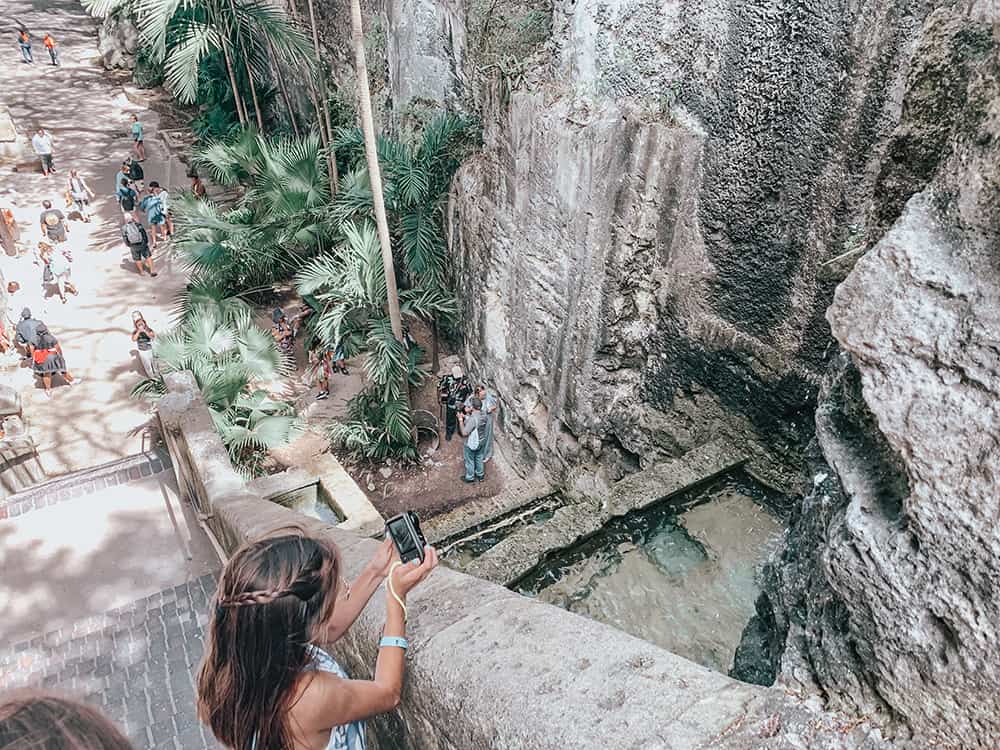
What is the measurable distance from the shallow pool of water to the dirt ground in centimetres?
318

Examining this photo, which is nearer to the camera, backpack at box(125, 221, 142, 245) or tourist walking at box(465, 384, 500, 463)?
tourist walking at box(465, 384, 500, 463)

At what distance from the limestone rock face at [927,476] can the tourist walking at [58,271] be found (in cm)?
1079

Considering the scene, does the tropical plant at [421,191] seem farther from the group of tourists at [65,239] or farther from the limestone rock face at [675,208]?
the group of tourists at [65,239]

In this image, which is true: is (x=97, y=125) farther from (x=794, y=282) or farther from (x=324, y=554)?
(x=324, y=554)

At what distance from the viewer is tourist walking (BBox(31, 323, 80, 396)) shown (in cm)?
848

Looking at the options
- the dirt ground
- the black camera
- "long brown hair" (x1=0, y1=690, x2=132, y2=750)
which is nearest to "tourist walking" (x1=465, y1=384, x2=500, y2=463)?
the dirt ground

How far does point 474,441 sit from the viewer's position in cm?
748

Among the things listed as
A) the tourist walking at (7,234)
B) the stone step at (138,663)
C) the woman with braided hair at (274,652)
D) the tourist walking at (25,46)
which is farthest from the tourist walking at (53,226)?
the woman with braided hair at (274,652)

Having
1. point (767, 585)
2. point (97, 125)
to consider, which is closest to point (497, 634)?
point (767, 585)

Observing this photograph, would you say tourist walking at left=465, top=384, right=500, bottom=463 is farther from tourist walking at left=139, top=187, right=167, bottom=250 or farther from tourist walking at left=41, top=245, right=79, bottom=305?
tourist walking at left=139, top=187, right=167, bottom=250

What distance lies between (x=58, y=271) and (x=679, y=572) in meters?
9.38

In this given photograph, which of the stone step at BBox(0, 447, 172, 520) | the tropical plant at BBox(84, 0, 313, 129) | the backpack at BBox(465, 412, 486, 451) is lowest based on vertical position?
the backpack at BBox(465, 412, 486, 451)

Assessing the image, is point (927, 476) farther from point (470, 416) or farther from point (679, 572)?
point (470, 416)

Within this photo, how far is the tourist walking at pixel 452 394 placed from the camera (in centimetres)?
A: 825
